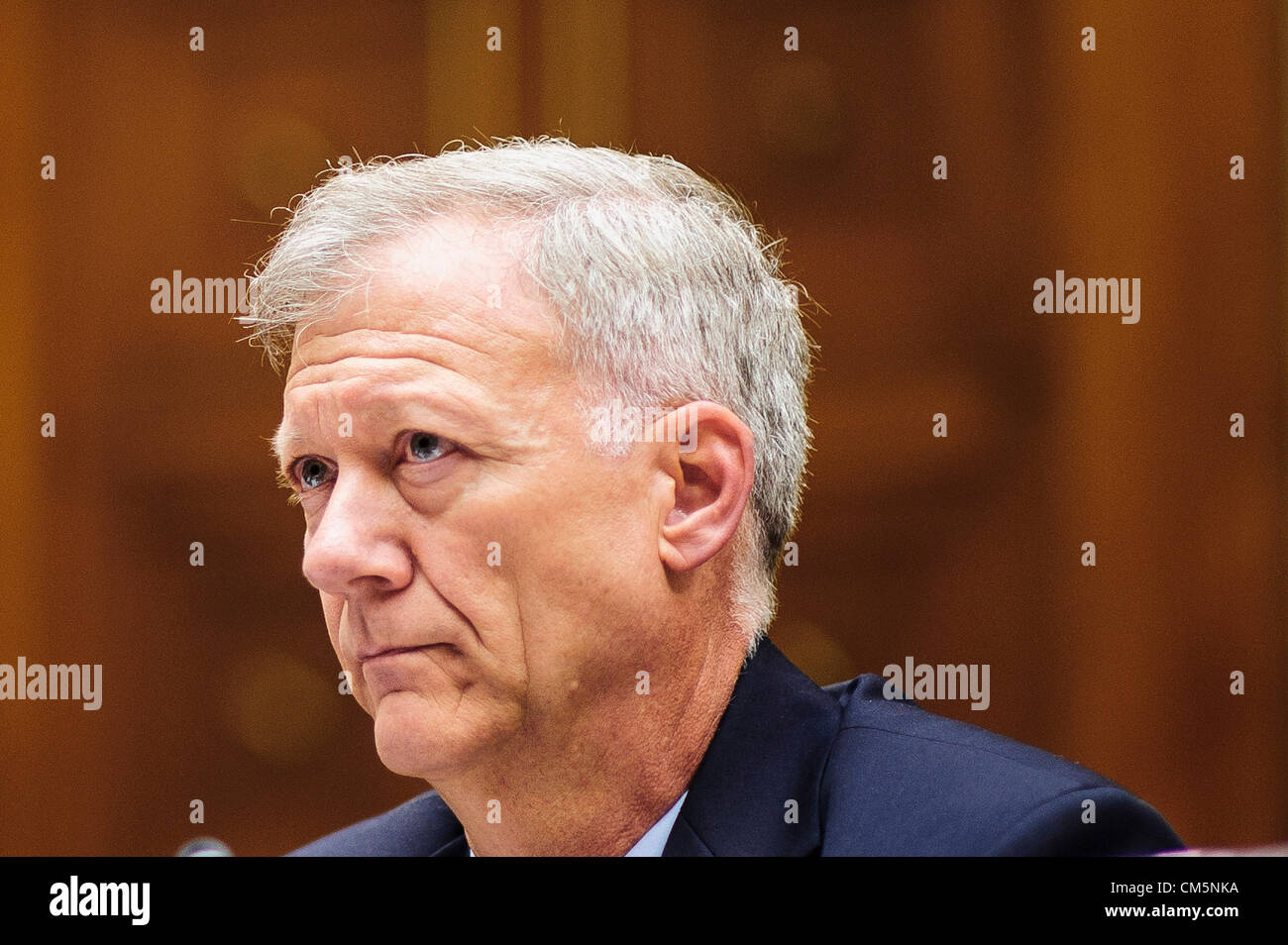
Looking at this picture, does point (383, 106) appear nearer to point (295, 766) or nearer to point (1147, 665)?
point (295, 766)

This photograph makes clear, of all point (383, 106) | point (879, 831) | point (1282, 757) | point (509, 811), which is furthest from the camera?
point (383, 106)

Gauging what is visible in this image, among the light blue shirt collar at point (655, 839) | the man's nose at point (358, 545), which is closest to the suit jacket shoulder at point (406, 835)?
the light blue shirt collar at point (655, 839)

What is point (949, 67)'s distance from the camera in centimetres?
277

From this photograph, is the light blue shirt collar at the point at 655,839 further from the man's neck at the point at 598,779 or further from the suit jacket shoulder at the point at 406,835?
the suit jacket shoulder at the point at 406,835

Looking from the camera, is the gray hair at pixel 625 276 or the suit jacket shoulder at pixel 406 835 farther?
the suit jacket shoulder at pixel 406 835

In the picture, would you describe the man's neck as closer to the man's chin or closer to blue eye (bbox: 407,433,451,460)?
the man's chin

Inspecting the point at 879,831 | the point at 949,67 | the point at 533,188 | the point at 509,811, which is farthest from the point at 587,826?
the point at 949,67

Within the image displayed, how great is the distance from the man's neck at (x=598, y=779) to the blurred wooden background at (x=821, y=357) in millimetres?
579

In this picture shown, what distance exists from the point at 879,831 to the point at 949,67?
168 centimetres

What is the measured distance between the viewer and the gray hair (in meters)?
2.01

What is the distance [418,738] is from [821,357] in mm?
1275

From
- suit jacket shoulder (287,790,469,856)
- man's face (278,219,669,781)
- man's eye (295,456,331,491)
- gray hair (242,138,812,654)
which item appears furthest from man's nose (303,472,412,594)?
suit jacket shoulder (287,790,469,856)

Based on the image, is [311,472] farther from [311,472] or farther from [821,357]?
[821,357]

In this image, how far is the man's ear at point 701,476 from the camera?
6.66 feet
